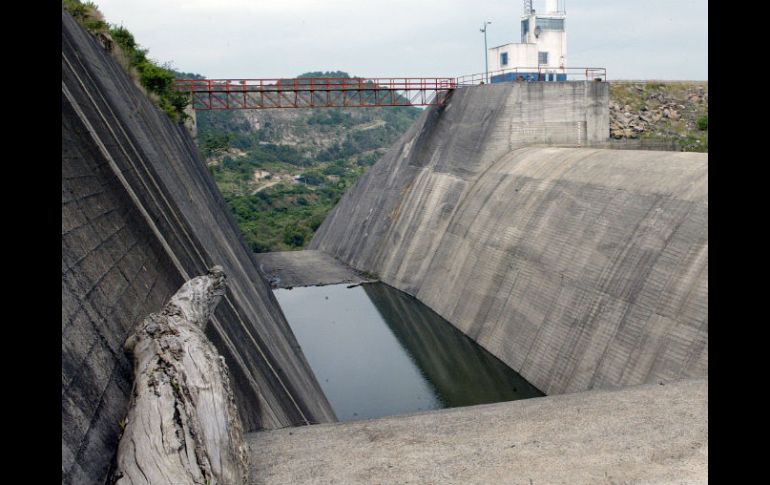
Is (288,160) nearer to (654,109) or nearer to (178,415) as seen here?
(654,109)

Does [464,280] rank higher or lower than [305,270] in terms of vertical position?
higher

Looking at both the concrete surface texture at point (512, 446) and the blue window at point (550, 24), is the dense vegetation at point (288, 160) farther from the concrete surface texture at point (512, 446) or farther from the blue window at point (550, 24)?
the concrete surface texture at point (512, 446)

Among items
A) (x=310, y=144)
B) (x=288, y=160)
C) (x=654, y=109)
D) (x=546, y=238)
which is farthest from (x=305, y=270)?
(x=310, y=144)

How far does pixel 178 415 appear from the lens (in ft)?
23.0

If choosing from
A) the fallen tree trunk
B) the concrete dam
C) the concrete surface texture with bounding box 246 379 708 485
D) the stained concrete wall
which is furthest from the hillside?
the fallen tree trunk

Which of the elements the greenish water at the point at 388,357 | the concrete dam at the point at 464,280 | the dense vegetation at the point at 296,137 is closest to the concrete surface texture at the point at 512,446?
the concrete dam at the point at 464,280

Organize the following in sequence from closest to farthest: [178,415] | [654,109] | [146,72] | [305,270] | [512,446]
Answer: [178,415] → [512,446] → [146,72] → [654,109] → [305,270]

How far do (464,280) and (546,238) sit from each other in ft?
15.3

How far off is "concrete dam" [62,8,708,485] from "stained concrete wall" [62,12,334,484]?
0.04 m

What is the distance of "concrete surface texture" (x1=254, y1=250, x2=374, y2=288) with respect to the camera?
129 feet

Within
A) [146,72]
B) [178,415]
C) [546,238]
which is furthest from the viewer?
[146,72]

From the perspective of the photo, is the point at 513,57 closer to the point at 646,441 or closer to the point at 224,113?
the point at 646,441

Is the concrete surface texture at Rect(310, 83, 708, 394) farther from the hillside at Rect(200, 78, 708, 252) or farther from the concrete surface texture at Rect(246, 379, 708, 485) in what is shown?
the concrete surface texture at Rect(246, 379, 708, 485)
